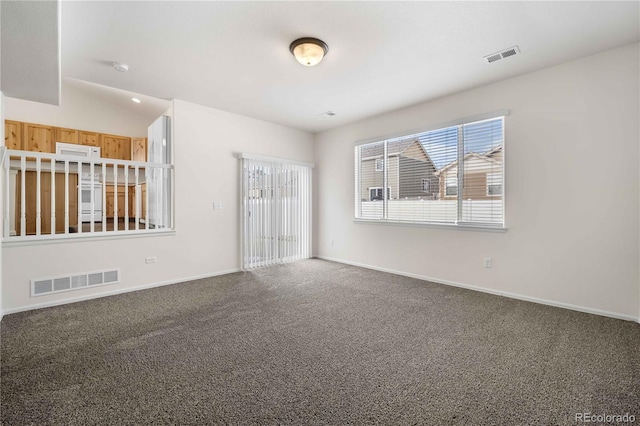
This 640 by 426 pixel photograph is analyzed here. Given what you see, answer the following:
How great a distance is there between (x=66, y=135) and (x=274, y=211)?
419 cm

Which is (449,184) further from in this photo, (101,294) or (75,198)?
(75,198)

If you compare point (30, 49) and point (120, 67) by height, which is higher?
point (120, 67)

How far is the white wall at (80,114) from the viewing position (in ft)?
17.1

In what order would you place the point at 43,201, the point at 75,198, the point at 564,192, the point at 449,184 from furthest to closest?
1. the point at 75,198
2. the point at 43,201
3. the point at 449,184
4. the point at 564,192

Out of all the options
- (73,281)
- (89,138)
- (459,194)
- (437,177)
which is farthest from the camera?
(89,138)

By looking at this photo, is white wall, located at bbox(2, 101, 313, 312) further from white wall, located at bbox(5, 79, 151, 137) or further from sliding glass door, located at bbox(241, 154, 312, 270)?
white wall, located at bbox(5, 79, 151, 137)

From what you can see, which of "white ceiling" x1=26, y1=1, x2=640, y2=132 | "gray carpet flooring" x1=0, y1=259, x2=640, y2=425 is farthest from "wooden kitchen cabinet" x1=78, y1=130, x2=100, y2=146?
"gray carpet flooring" x1=0, y1=259, x2=640, y2=425

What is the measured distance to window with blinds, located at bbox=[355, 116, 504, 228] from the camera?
3.70 metres

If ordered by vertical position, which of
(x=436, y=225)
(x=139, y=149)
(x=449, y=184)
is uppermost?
(x=139, y=149)

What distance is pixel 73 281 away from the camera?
3.38 m

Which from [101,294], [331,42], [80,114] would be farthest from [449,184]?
[80,114]

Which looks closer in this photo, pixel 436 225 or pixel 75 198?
pixel 436 225

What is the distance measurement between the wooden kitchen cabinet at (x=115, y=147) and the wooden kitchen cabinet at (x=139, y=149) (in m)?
0.15

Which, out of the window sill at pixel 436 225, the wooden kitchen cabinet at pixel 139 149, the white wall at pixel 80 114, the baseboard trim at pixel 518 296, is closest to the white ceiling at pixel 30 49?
the wooden kitchen cabinet at pixel 139 149
